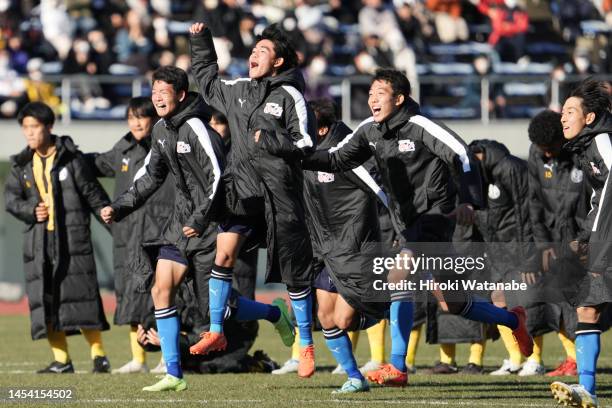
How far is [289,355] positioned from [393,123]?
16.7 ft

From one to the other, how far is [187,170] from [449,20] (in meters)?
16.5

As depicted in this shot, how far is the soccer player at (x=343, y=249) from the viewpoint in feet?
33.6

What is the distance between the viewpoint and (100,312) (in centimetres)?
1296

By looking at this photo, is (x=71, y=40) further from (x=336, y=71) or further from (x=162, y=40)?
(x=336, y=71)

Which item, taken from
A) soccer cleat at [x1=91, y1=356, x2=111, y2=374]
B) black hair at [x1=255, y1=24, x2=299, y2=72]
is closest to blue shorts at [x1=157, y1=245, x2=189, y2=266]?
black hair at [x1=255, y1=24, x2=299, y2=72]

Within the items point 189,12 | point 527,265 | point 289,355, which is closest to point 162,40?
point 189,12

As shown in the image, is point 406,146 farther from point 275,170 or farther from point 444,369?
point 444,369

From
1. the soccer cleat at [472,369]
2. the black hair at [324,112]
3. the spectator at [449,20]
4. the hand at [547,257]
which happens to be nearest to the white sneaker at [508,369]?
the soccer cleat at [472,369]

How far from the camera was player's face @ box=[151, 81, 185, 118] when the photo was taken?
1012 centimetres

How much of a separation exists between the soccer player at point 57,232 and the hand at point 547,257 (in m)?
3.99

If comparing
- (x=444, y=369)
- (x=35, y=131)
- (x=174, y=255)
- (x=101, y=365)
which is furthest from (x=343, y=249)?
(x=35, y=131)

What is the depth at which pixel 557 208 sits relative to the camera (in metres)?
12.5

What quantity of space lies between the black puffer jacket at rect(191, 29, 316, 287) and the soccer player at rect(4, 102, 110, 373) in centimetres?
331

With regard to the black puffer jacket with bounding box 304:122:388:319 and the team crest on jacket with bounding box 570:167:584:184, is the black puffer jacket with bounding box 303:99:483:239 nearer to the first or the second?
the black puffer jacket with bounding box 304:122:388:319
